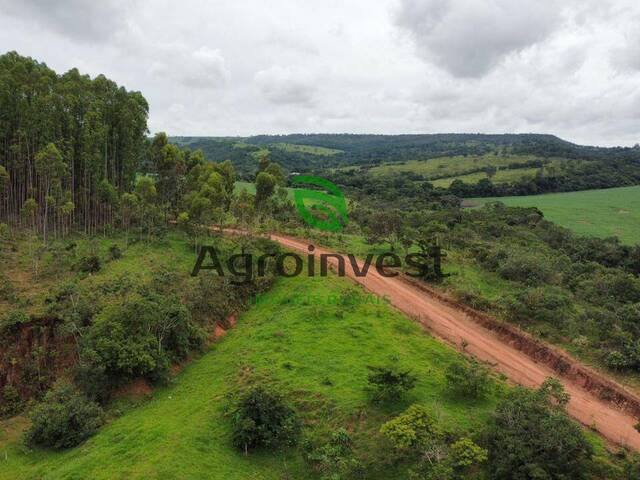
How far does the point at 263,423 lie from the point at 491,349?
13.4m

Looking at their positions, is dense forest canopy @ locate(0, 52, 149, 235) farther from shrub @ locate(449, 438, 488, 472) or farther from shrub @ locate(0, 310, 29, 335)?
shrub @ locate(449, 438, 488, 472)

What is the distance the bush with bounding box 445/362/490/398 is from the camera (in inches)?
728

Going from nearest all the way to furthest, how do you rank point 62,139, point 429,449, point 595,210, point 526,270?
point 429,449
point 526,270
point 62,139
point 595,210

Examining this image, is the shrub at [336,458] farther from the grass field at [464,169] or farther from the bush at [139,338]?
the grass field at [464,169]

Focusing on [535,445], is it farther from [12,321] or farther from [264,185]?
[264,185]

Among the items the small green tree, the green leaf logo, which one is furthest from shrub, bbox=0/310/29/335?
the green leaf logo

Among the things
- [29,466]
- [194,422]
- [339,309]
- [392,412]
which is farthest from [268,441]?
[339,309]

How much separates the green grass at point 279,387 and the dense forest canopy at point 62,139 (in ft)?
62.4

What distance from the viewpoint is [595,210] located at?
8775 cm

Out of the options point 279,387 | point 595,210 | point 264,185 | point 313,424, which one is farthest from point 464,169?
point 313,424

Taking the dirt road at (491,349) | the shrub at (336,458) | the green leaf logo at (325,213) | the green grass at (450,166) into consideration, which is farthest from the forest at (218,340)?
the green grass at (450,166)

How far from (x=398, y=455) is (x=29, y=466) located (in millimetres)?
13717

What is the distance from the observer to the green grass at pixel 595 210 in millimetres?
73688

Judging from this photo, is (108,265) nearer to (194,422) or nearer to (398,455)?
(194,422)
